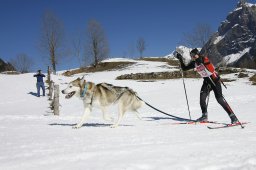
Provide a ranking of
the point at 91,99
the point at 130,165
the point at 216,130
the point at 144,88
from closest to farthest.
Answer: the point at 130,165 < the point at 216,130 < the point at 91,99 < the point at 144,88

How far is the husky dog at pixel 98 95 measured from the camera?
8.42 m

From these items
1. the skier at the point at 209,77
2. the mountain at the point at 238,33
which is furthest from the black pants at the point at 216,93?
the mountain at the point at 238,33

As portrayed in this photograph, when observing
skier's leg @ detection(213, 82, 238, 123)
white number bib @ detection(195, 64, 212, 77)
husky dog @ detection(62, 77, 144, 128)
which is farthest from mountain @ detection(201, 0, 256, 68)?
husky dog @ detection(62, 77, 144, 128)

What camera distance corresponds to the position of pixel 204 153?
15.3ft

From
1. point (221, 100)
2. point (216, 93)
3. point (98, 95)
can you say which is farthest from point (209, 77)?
point (98, 95)

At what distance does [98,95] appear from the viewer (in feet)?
27.8

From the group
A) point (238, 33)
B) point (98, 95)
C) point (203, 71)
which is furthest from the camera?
point (238, 33)

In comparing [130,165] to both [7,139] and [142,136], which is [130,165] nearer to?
[142,136]

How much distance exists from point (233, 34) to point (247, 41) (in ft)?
40.9

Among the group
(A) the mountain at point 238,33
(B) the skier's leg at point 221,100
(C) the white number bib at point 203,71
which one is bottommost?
(B) the skier's leg at point 221,100

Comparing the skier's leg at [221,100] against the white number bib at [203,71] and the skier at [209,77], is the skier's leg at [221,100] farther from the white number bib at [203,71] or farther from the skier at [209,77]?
the white number bib at [203,71]

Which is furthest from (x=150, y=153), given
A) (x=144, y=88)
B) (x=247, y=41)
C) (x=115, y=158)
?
(x=247, y=41)

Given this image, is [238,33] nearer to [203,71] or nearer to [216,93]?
[203,71]

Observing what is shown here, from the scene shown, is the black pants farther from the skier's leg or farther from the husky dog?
the husky dog
